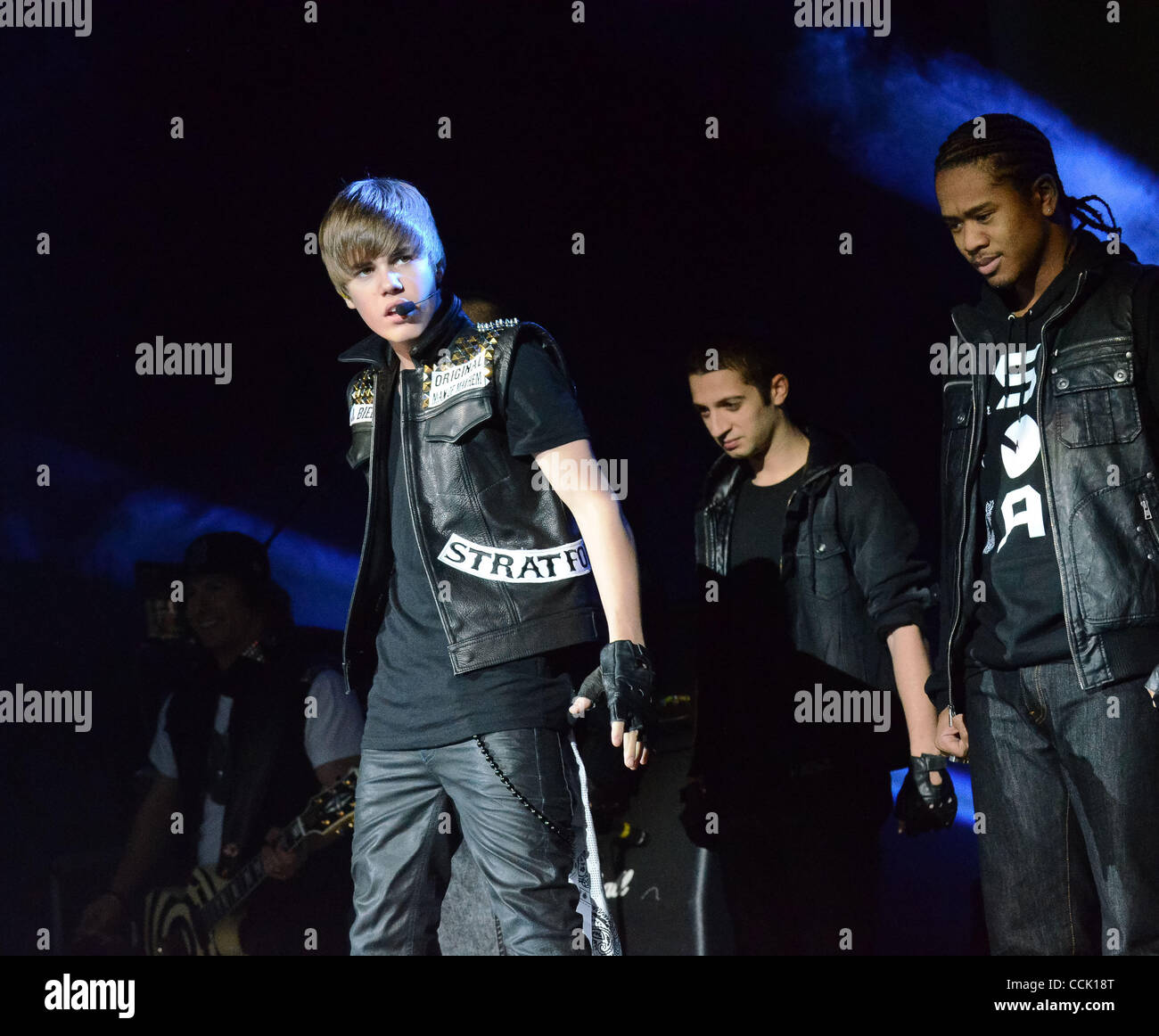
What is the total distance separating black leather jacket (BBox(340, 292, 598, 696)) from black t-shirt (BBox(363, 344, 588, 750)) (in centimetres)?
3

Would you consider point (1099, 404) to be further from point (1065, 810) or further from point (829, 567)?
point (829, 567)

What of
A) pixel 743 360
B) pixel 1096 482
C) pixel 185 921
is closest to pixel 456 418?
pixel 743 360

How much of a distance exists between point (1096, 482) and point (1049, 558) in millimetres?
165

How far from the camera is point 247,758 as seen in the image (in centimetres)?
403

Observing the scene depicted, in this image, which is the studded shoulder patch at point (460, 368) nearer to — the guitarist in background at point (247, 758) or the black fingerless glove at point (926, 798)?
the black fingerless glove at point (926, 798)

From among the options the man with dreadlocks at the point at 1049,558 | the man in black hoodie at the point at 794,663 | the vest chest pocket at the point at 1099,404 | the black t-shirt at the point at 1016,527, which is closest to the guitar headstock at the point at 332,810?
the man in black hoodie at the point at 794,663

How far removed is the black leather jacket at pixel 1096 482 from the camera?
243 cm

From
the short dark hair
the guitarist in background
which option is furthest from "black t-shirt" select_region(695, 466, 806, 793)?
the guitarist in background

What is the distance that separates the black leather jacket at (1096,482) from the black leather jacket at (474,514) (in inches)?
32.1

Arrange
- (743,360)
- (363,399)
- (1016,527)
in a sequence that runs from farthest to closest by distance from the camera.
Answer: (743,360) < (363,399) < (1016,527)

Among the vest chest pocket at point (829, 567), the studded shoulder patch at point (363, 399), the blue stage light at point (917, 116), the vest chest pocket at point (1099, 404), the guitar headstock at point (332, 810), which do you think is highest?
the blue stage light at point (917, 116)

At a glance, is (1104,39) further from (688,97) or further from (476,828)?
(476,828)
